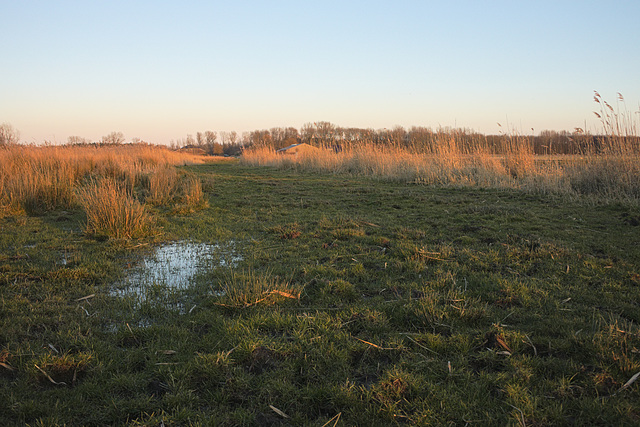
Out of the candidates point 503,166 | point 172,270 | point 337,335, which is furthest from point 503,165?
point 337,335

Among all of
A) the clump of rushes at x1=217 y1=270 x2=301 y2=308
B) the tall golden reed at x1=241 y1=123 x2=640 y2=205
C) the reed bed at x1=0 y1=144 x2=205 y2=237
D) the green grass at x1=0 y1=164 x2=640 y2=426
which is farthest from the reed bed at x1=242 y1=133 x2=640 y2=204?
the reed bed at x1=0 y1=144 x2=205 y2=237

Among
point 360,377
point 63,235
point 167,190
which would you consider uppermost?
point 167,190

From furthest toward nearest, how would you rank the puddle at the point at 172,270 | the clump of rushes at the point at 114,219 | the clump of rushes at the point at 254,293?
the clump of rushes at the point at 114,219
the puddle at the point at 172,270
the clump of rushes at the point at 254,293

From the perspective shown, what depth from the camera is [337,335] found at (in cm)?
277

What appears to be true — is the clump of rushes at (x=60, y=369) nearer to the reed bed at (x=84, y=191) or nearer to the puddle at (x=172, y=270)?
the puddle at (x=172, y=270)

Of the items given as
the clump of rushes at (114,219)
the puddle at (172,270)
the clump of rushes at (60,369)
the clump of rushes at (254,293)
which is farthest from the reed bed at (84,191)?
the clump of rushes at (60,369)

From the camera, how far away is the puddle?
3641mm

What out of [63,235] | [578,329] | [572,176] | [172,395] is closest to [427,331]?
[578,329]

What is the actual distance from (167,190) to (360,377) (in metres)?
8.49

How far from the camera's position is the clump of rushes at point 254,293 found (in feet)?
10.7

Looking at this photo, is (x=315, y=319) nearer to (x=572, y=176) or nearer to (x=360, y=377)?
(x=360, y=377)

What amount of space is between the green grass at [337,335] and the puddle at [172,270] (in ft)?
0.24

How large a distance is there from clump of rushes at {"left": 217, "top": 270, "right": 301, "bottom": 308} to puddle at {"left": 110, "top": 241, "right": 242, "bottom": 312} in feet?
1.47

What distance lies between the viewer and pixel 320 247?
520 centimetres
